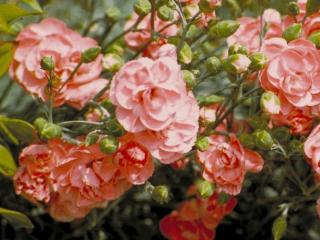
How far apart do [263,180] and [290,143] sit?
17 centimetres

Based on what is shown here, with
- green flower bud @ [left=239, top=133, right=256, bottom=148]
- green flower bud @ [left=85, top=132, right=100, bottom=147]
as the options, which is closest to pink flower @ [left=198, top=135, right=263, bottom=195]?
green flower bud @ [left=239, top=133, right=256, bottom=148]

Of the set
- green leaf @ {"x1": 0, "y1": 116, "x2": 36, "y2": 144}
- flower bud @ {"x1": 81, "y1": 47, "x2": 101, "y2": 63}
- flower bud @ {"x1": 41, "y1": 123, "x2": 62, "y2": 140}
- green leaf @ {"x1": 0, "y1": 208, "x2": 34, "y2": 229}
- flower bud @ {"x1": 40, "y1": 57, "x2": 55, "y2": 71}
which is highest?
flower bud @ {"x1": 40, "y1": 57, "x2": 55, "y2": 71}

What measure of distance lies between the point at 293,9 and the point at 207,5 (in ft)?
0.37

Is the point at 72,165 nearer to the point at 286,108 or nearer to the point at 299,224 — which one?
the point at 286,108

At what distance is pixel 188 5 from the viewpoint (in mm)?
894

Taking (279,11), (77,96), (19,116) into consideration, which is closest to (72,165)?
(77,96)

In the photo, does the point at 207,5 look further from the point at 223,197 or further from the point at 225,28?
the point at 223,197

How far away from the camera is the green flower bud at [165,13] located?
0.86m

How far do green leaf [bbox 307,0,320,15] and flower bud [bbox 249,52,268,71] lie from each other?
10 centimetres

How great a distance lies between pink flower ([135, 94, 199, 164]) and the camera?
2.60 feet

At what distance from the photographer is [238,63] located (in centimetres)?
82

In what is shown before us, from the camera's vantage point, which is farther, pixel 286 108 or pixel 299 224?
pixel 299 224

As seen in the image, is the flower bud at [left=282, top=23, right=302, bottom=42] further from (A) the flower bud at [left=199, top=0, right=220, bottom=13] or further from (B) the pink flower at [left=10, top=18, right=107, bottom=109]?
(B) the pink flower at [left=10, top=18, right=107, bottom=109]

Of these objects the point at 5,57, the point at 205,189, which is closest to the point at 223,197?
the point at 205,189
